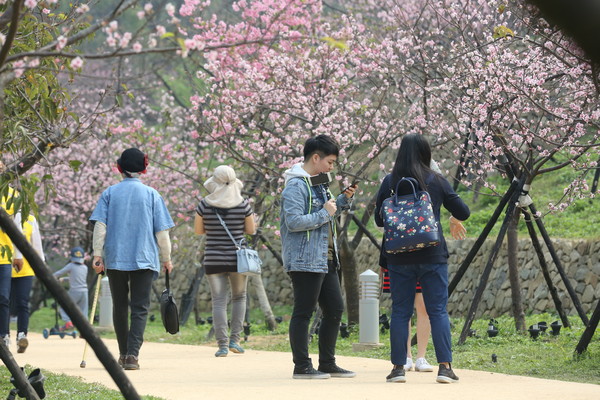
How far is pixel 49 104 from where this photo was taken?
600 cm

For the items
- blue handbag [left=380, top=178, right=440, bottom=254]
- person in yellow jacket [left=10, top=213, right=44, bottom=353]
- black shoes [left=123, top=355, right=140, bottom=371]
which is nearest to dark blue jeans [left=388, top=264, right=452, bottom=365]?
blue handbag [left=380, top=178, right=440, bottom=254]

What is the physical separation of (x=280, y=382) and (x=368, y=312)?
3.32 m

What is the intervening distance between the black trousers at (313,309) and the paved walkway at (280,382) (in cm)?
23

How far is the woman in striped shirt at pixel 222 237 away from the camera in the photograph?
8.84m

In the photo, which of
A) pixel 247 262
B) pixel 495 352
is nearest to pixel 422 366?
pixel 495 352

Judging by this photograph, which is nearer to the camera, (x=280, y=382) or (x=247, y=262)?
(x=280, y=382)

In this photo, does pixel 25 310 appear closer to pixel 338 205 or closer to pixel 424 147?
pixel 338 205

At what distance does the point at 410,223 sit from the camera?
5.87 meters

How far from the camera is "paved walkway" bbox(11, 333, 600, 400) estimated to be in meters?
5.37

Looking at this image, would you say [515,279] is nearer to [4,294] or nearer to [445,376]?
[445,376]

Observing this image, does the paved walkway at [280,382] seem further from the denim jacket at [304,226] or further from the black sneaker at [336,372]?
the denim jacket at [304,226]

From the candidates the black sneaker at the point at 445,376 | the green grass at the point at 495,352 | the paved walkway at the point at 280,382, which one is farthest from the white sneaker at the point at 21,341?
the black sneaker at the point at 445,376

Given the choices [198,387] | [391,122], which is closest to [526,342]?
[391,122]

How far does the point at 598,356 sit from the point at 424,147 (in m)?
2.53
